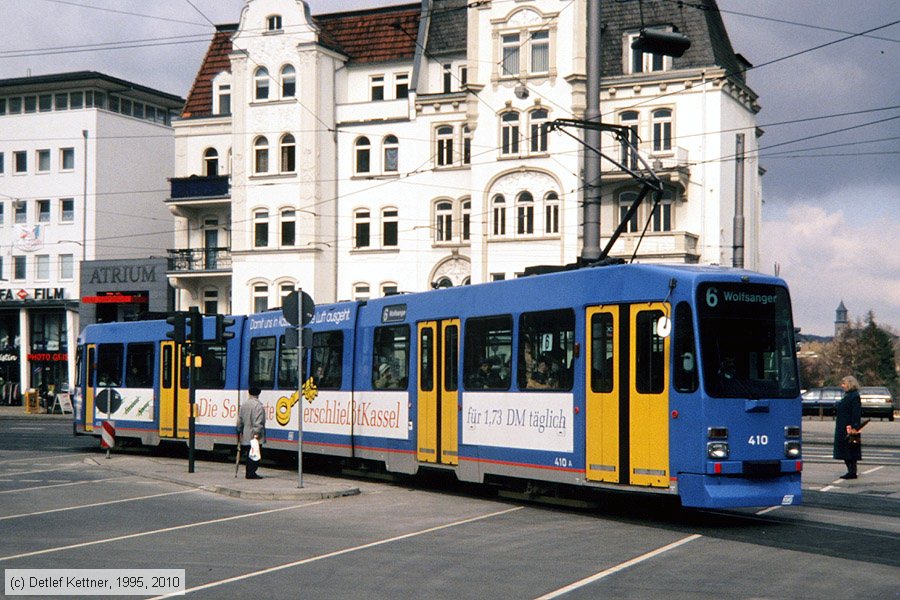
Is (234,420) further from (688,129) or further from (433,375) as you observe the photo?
(688,129)

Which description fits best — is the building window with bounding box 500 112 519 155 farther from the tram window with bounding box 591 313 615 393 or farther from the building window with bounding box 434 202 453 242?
the tram window with bounding box 591 313 615 393

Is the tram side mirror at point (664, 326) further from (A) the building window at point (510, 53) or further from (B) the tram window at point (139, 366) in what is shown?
(A) the building window at point (510, 53)

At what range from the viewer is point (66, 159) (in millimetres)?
63281

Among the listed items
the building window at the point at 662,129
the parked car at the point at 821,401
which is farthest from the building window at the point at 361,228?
the parked car at the point at 821,401

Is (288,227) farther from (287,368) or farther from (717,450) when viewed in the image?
(717,450)

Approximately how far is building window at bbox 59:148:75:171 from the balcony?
1199 cm

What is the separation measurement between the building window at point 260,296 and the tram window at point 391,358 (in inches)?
1182

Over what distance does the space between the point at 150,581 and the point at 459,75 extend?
129ft

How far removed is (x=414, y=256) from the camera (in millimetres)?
48625

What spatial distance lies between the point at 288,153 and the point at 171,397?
78.0 feet

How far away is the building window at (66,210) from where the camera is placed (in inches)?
2470

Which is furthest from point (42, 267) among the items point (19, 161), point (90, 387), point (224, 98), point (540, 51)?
point (90, 387)

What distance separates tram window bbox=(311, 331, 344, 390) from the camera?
22562mm

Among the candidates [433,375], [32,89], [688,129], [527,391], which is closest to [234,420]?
[433,375]
